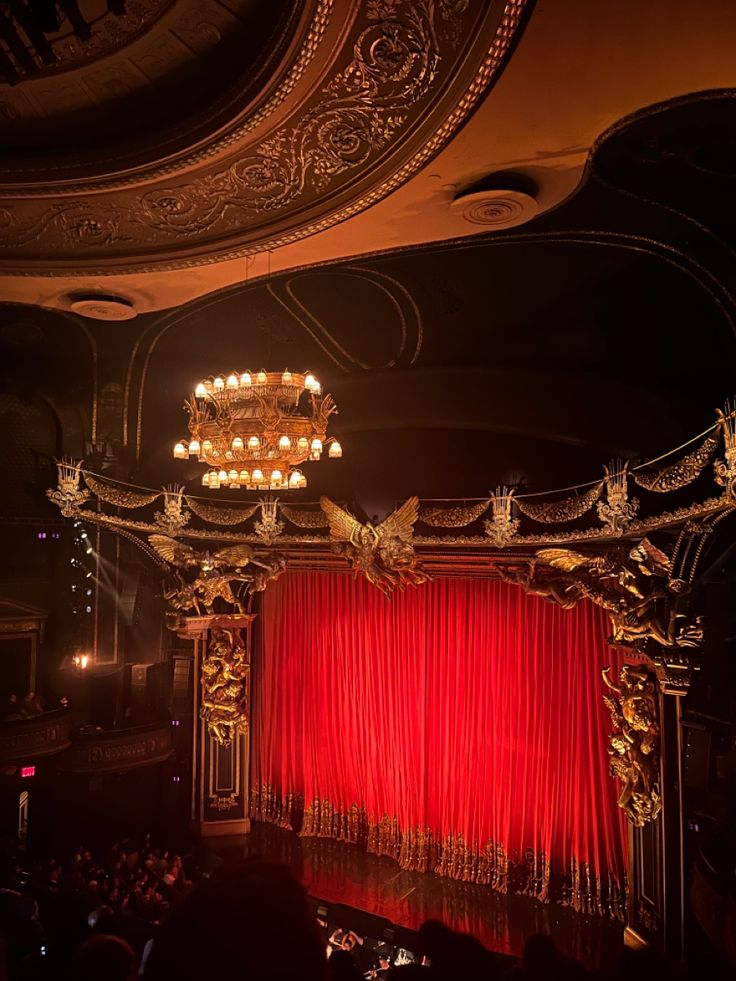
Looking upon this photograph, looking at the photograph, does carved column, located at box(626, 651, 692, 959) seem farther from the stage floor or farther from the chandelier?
the chandelier

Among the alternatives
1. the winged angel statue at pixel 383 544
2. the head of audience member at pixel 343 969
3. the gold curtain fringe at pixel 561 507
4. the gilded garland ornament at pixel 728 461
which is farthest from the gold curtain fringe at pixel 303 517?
the head of audience member at pixel 343 969

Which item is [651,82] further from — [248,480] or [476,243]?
[248,480]

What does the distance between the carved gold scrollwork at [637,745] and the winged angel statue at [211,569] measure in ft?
17.2

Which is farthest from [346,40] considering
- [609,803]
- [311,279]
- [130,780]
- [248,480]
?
[130,780]

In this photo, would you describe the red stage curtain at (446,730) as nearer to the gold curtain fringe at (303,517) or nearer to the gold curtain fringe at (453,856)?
the gold curtain fringe at (453,856)

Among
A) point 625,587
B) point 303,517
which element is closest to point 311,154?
point 625,587

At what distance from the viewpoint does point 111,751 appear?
35.5 feet

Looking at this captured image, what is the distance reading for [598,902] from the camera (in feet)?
29.6

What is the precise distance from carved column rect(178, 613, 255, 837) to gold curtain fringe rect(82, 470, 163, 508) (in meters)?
2.16

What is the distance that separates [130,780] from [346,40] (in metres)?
10.6

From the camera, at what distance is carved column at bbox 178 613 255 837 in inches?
459

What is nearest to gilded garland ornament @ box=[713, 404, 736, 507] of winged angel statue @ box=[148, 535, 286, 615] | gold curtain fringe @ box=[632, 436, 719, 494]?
gold curtain fringe @ box=[632, 436, 719, 494]

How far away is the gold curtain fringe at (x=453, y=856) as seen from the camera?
9188 mm

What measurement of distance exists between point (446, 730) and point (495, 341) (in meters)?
5.58
